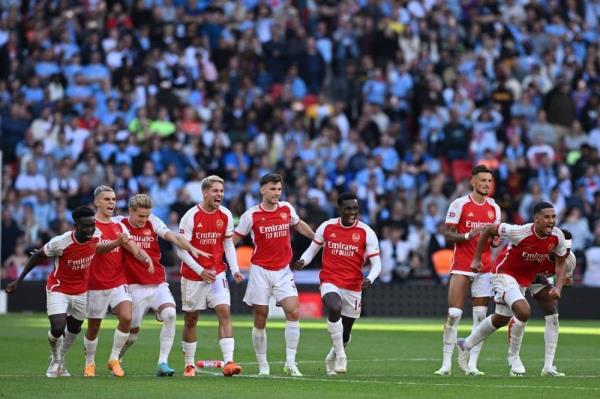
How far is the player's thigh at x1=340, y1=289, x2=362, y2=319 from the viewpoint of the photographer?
61.0 feet

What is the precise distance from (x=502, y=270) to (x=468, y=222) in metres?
1.14

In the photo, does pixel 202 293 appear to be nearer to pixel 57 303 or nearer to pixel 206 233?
pixel 206 233

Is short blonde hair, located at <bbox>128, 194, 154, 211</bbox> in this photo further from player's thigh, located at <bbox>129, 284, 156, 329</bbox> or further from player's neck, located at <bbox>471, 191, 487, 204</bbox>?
player's neck, located at <bbox>471, 191, 487, 204</bbox>

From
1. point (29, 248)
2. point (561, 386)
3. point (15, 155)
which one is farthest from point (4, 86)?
point (561, 386)

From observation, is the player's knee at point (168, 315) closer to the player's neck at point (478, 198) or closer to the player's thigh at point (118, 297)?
the player's thigh at point (118, 297)

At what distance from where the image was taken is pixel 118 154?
32625 millimetres

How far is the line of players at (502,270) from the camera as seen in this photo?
1761 cm

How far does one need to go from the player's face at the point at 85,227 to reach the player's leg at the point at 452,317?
439 centimetres

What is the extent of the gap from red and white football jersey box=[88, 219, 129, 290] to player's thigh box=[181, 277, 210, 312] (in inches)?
30.6

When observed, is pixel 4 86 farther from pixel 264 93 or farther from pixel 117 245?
pixel 117 245


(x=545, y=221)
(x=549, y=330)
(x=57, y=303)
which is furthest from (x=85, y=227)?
(x=549, y=330)

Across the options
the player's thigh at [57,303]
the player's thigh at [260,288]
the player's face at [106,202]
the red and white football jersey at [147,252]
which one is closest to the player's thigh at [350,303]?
the player's thigh at [260,288]

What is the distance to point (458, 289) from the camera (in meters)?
18.8

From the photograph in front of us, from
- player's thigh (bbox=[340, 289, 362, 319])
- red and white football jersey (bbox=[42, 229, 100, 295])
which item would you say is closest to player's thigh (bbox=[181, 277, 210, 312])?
red and white football jersey (bbox=[42, 229, 100, 295])
